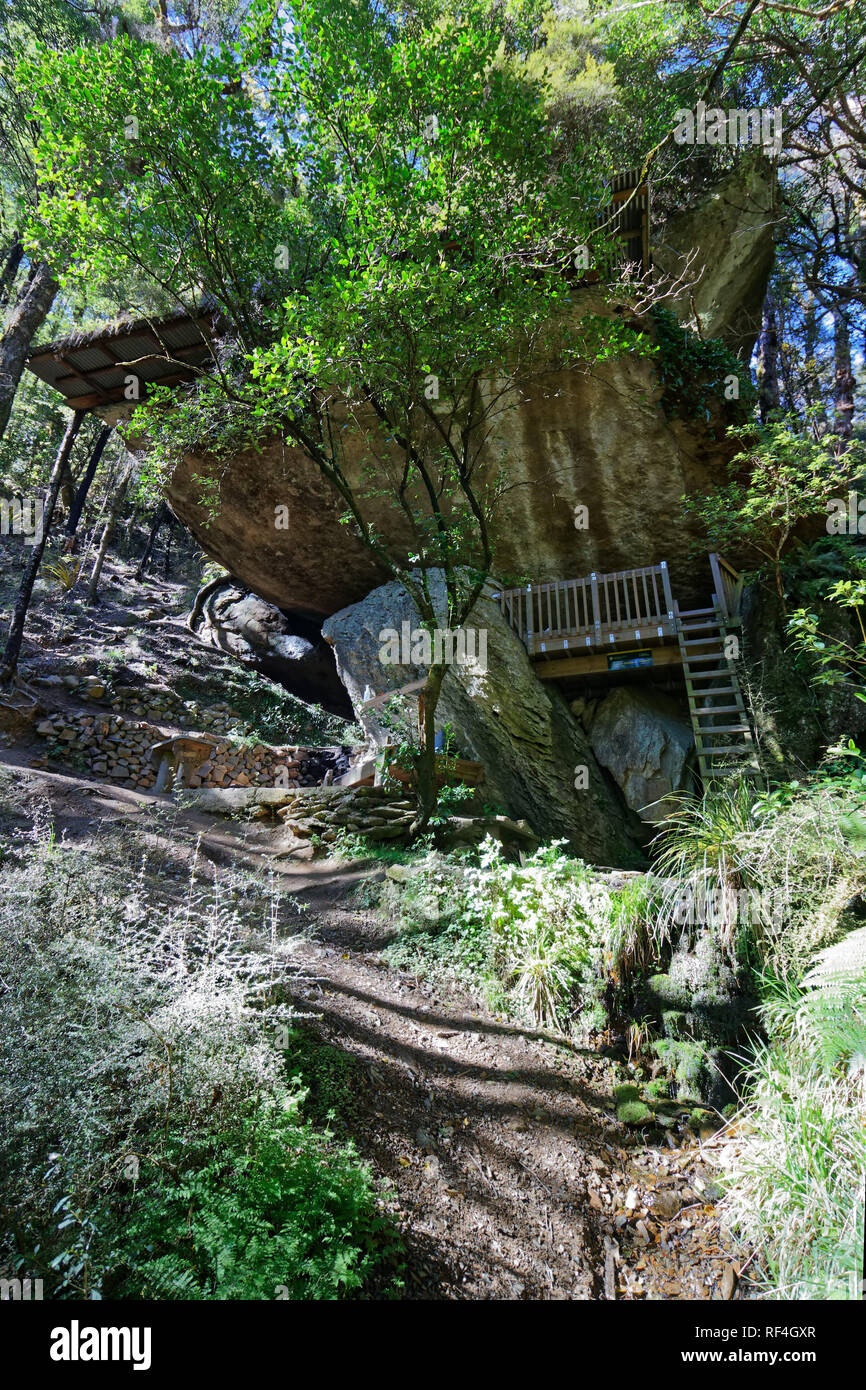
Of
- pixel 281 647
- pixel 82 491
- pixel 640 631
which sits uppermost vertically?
pixel 82 491

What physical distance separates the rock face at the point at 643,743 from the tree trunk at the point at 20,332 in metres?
9.81

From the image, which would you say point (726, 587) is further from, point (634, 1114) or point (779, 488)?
point (634, 1114)

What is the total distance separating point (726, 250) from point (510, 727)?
30.9 feet

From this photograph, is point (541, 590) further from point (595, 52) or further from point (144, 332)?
point (595, 52)

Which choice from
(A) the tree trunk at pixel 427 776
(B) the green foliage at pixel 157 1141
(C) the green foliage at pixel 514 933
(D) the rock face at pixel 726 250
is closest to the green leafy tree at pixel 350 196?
(A) the tree trunk at pixel 427 776

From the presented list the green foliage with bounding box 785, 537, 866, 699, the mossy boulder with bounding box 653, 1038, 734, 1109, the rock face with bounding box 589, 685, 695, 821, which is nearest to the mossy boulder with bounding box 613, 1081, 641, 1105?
the mossy boulder with bounding box 653, 1038, 734, 1109

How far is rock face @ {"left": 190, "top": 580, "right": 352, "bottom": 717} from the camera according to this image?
576 inches

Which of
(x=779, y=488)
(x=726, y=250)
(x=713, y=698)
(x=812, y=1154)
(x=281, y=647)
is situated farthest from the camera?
(x=281, y=647)

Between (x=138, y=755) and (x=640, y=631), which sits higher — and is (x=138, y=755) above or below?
below

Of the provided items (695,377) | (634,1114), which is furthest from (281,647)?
(634,1114)

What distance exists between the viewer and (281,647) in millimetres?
14742

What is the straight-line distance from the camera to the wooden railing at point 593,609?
9.76 meters

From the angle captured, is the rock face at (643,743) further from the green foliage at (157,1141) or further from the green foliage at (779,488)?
the green foliage at (157,1141)
